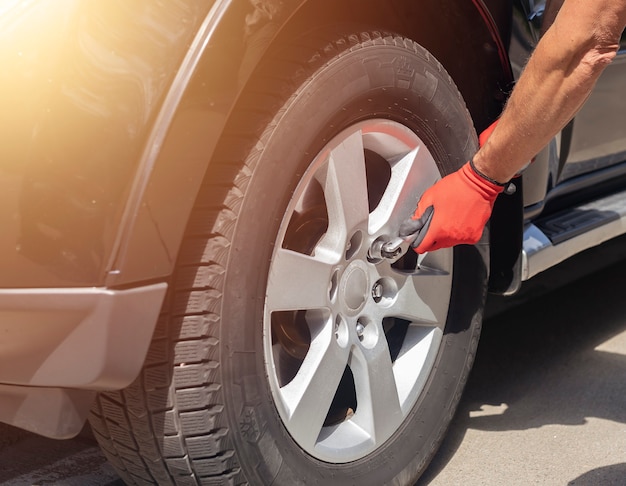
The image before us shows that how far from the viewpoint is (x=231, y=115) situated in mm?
1351

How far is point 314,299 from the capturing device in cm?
154

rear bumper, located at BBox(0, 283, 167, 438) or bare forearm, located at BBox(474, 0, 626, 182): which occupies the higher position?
rear bumper, located at BBox(0, 283, 167, 438)

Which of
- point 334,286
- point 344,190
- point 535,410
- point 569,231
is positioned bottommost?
point 535,410

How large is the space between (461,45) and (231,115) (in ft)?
2.44

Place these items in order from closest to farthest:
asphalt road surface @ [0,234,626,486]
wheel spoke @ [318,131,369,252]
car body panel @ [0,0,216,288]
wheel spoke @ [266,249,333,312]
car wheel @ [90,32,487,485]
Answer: car body panel @ [0,0,216,288] → car wheel @ [90,32,487,485] → wheel spoke @ [266,249,333,312] → wheel spoke @ [318,131,369,252] → asphalt road surface @ [0,234,626,486]

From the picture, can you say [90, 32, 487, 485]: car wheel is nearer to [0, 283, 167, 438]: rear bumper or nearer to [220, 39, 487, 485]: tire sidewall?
[220, 39, 487, 485]: tire sidewall

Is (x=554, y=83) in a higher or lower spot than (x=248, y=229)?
lower

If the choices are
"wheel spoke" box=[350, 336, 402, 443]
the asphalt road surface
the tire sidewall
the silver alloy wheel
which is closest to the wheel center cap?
the silver alloy wheel

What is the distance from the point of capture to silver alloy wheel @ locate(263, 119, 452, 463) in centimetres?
154

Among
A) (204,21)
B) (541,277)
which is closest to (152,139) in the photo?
(204,21)

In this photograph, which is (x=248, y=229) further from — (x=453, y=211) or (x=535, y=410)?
(x=535, y=410)

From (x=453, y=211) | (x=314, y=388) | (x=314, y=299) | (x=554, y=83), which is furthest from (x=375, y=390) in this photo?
(x=554, y=83)

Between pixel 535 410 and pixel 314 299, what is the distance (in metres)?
Answer: 1.04

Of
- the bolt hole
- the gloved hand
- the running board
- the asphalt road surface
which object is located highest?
the bolt hole
